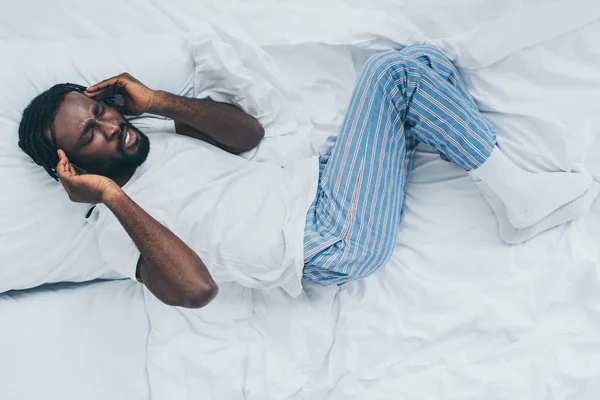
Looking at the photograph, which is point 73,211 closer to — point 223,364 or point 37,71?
point 37,71

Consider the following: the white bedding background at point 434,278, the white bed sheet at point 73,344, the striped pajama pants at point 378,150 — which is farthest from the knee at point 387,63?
the white bed sheet at point 73,344

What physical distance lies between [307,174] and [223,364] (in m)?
0.47

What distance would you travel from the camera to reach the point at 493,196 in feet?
4.43

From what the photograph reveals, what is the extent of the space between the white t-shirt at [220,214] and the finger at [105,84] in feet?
0.52

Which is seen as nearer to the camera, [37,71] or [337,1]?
[37,71]

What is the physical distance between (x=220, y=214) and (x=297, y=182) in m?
0.20

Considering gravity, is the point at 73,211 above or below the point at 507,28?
below

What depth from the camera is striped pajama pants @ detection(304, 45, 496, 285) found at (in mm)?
1288

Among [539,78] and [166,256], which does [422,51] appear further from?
[166,256]

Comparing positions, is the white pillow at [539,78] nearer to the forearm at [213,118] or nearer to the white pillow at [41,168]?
the forearm at [213,118]

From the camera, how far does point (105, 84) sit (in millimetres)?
Result: 1299

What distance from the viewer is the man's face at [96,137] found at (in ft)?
4.00

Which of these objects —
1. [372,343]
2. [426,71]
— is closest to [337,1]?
[426,71]

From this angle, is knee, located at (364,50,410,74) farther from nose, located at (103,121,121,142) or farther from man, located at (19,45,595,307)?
nose, located at (103,121,121,142)
